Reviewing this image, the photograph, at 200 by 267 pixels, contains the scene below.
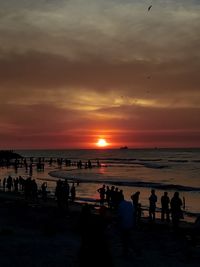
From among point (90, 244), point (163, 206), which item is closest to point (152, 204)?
point (163, 206)

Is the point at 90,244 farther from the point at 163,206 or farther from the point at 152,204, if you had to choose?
the point at 163,206

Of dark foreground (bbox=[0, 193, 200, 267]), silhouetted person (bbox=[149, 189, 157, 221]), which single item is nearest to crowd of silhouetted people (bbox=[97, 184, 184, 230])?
silhouetted person (bbox=[149, 189, 157, 221])

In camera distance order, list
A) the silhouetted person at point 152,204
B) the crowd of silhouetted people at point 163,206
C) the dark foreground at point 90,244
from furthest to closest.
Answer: the silhouetted person at point 152,204, the crowd of silhouetted people at point 163,206, the dark foreground at point 90,244

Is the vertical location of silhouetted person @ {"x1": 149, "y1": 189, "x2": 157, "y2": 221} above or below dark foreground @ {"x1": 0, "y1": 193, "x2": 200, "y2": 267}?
above

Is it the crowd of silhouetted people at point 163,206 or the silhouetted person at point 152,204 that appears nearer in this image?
the crowd of silhouetted people at point 163,206

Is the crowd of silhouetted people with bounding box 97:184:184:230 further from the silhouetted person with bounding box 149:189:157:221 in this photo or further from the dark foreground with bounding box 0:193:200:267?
the dark foreground with bounding box 0:193:200:267

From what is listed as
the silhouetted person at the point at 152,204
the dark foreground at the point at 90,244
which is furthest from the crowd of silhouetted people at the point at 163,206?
the dark foreground at the point at 90,244

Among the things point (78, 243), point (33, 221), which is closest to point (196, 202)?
point (33, 221)

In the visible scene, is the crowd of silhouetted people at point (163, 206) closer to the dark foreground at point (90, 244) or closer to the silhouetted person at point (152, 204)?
the silhouetted person at point (152, 204)

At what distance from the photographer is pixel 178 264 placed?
12.3 m

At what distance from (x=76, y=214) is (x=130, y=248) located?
10.7 meters

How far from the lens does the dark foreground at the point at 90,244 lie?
27.2 feet

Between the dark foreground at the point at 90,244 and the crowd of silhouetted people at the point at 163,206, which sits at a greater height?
the crowd of silhouetted people at the point at 163,206

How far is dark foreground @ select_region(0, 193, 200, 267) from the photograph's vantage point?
27.2 ft
